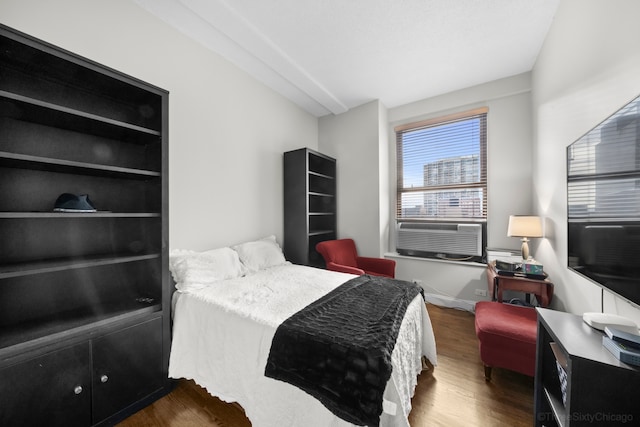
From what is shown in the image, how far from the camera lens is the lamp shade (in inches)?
89.6

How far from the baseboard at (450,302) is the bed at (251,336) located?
4.91 ft

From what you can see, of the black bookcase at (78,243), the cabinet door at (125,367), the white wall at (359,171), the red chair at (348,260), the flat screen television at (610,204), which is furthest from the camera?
the white wall at (359,171)

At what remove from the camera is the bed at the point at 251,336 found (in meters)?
1.13

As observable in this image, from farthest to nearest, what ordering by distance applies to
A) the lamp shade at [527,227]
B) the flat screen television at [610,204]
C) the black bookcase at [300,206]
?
the black bookcase at [300,206] → the lamp shade at [527,227] → the flat screen television at [610,204]

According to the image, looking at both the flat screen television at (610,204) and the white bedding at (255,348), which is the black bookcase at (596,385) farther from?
the white bedding at (255,348)

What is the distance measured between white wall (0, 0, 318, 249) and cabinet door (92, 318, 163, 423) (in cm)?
78

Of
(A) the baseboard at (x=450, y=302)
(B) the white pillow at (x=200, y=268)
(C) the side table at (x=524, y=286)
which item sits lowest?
(A) the baseboard at (x=450, y=302)

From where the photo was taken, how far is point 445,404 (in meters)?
1.55

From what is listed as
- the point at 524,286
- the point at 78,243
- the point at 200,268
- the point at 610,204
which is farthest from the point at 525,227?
the point at 78,243

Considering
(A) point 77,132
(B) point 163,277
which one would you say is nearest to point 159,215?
(B) point 163,277

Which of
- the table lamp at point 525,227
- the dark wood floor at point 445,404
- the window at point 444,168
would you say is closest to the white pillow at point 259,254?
the dark wood floor at point 445,404

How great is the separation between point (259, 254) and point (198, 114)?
5.00 ft

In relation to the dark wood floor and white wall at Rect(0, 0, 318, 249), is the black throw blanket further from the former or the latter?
white wall at Rect(0, 0, 318, 249)

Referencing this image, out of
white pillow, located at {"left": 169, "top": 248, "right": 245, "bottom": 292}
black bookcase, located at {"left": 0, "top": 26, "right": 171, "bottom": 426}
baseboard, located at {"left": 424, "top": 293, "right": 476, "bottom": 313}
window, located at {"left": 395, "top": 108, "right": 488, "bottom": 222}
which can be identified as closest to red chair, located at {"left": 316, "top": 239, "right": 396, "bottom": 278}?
baseboard, located at {"left": 424, "top": 293, "right": 476, "bottom": 313}
